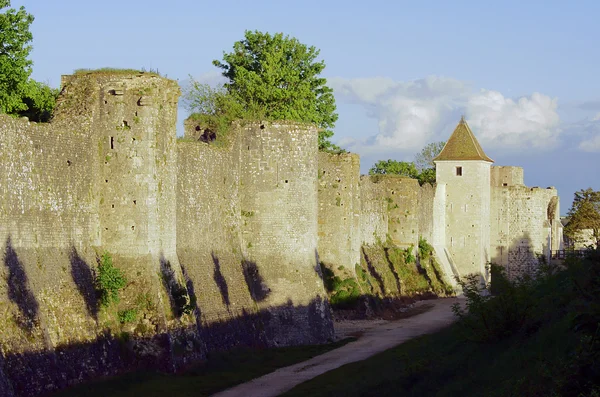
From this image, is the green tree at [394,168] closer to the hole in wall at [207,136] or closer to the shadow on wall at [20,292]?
the hole in wall at [207,136]

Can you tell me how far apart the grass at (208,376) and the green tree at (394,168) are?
5741cm

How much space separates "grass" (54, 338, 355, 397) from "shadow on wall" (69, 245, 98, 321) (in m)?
2.02

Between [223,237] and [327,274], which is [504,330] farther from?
[327,274]

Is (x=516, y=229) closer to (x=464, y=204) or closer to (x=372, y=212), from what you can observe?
(x=464, y=204)

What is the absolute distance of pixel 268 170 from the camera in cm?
4384

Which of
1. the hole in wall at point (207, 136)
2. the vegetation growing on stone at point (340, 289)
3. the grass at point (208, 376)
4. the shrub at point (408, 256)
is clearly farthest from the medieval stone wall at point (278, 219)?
the shrub at point (408, 256)

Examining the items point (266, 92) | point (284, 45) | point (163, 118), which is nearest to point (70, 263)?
point (163, 118)

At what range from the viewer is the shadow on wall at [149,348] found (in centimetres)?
2811

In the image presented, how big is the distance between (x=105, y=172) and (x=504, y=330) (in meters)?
12.1

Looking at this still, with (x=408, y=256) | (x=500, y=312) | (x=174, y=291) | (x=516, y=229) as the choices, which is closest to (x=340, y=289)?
(x=408, y=256)

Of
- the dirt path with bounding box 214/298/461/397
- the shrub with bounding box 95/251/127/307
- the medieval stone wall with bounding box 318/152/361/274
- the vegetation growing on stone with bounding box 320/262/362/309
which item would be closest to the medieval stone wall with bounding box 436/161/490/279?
the dirt path with bounding box 214/298/461/397

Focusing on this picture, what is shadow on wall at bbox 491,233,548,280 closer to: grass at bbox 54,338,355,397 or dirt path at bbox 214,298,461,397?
dirt path at bbox 214,298,461,397

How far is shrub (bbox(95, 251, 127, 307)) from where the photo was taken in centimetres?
3262

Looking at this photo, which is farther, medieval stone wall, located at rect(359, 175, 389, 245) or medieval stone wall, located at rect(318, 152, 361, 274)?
medieval stone wall, located at rect(359, 175, 389, 245)
